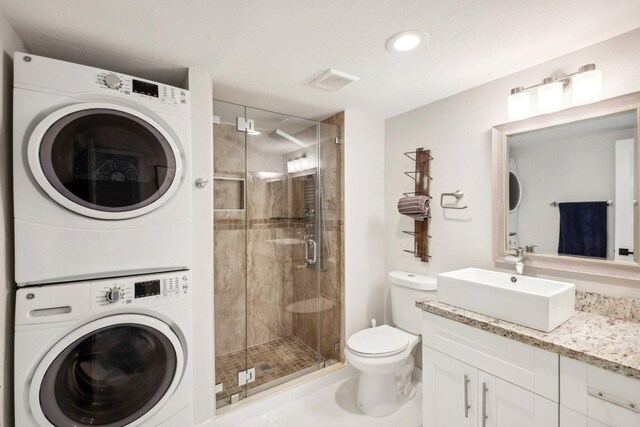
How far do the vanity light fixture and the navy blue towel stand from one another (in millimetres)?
554

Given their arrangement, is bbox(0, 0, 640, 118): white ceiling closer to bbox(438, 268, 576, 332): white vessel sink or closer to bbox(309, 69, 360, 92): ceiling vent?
bbox(309, 69, 360, 92): ceiling vent

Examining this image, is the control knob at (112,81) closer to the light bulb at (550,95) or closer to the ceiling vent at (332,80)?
the ceiling vent at (332,80)

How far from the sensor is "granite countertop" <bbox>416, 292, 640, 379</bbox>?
1.07 metres

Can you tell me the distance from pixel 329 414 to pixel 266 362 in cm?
64

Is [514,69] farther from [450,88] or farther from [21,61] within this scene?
[21,61]

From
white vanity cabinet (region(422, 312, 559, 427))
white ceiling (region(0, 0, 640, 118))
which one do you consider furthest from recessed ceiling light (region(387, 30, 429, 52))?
white vanity cabinet (region(422, 312, 559, 427))

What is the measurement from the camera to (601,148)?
1518 millimetres

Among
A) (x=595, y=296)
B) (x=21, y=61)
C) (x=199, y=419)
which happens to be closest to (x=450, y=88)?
(x=595, y=296)

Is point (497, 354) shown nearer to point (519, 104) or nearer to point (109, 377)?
point (519, 104)

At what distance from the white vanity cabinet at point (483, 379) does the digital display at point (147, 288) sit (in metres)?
1.50

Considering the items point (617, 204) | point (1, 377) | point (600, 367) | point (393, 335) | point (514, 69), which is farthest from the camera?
point (393, 335)

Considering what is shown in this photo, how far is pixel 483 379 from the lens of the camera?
1436mm

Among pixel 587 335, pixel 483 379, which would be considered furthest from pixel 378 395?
pixel 587 335

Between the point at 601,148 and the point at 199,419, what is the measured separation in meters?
2.75
